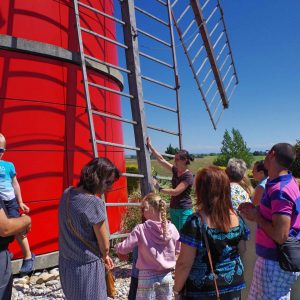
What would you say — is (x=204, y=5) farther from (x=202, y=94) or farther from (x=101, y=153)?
(x=101, y=153)

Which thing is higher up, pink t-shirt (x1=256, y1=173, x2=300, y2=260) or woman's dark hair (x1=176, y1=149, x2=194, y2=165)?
woman's dark hair (x1=176, y1=149, x2=194, y2=165)

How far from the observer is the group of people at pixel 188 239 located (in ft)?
7.87

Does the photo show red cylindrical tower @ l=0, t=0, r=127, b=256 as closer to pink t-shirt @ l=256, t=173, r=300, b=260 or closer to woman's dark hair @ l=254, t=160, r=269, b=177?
woman's dark hair @ l=254, t=160, r=269, b=177

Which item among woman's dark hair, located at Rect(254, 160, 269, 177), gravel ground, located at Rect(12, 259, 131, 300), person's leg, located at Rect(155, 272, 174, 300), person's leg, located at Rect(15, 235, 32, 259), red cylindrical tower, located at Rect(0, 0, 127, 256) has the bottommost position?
gravel ground, located at Rect(12, 259, 131, 300)

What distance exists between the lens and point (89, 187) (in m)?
2.71

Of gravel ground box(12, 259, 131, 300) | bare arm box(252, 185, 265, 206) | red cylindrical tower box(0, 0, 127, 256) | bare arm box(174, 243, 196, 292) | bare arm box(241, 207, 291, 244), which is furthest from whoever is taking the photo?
red cylindrical tower box(0, 0, 127, 256)

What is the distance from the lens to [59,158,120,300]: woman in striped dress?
264 cm

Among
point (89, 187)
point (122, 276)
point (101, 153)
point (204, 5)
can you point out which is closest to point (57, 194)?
point (101, 153)

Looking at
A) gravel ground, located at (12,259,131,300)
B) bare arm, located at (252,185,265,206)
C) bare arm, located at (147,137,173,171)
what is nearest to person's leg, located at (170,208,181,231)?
bare arm, located at (147,137,173,171)

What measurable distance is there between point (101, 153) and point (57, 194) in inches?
40.7

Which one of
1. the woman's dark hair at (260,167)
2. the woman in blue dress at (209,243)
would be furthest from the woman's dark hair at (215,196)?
the woman's dark hair at (260,167)

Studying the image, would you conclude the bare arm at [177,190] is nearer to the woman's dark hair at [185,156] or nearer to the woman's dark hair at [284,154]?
the woman's dark hair at [185,156]

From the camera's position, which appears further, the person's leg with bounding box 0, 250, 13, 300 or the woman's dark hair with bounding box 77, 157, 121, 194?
the woman's dark hair with bounding box 77, 157, 121, 194

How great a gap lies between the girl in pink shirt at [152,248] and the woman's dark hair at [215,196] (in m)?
0.67
